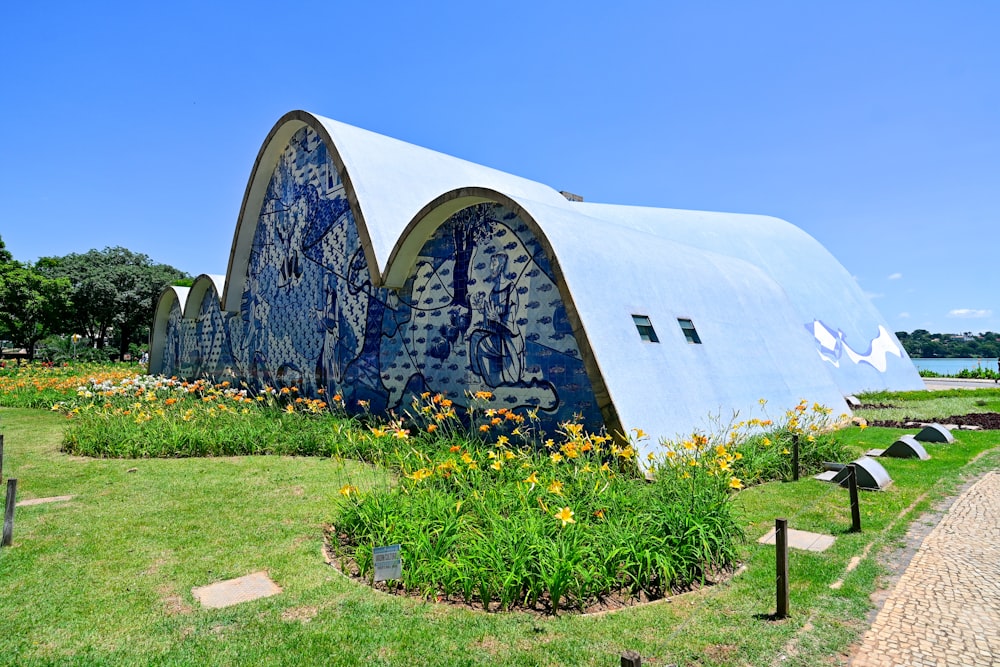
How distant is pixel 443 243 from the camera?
33.6 ft

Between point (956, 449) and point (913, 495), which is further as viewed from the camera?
point (956, 449)

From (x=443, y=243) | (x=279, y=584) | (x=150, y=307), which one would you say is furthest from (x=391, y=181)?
(x=150, y=307)

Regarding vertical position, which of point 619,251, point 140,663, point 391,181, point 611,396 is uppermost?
point 391,181

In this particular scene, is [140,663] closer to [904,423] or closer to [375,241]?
[375,241]

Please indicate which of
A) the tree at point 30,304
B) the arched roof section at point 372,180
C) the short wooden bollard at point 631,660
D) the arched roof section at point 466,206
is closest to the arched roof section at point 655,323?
the arched roof section at point 466,206

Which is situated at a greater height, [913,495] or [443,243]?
[443,243]

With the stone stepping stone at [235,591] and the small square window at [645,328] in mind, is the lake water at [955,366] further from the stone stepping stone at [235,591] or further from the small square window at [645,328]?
the stone stepping stone at [235,591]

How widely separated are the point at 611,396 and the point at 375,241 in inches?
245

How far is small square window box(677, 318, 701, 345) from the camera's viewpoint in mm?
9802

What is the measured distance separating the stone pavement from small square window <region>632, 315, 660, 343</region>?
13.7 ft

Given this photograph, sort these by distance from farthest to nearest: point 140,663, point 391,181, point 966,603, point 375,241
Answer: point 391,181 → point 375,241 → point 966,603 → point 140,663

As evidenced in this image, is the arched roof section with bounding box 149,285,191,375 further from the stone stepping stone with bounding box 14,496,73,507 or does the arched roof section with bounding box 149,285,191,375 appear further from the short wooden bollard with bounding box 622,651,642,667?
the short wooden bollard with bounding box 622,651,642,667

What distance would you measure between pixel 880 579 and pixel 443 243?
7.89 meters

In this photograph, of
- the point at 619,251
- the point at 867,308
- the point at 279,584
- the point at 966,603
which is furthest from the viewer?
the point at 867,308
